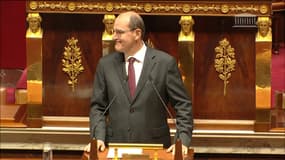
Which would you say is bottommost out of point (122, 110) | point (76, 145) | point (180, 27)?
point (76, 145)

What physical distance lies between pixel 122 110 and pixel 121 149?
41 centimetres

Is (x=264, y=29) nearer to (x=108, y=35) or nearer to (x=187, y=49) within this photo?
(x=187, y=49)

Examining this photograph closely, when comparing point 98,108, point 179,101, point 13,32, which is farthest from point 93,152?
point 13,32

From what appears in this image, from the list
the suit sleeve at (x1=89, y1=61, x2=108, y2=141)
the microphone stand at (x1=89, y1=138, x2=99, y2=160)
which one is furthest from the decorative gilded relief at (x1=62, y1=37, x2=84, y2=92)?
the microphone stand at (x1=89, y1=138, x2=99, y2=160)

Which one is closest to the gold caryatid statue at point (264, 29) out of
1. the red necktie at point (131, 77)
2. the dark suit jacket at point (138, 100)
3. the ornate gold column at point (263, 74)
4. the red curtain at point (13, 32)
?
the ornate gold column at point (263, 74)

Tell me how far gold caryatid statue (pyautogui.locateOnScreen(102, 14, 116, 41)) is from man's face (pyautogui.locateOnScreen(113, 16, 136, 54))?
1.04 meters

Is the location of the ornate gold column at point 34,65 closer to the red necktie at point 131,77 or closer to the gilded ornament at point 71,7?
the gilded ornament at point 71,7

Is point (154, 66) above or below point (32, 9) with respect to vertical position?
below

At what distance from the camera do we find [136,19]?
356 cm

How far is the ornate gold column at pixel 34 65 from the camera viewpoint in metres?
4.62

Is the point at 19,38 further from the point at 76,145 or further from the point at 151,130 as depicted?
the point at 151,130

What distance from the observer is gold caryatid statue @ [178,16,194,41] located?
4.57 metres

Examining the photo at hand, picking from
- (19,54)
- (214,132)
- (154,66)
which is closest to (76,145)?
(214,132)

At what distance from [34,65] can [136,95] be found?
1.23 m
